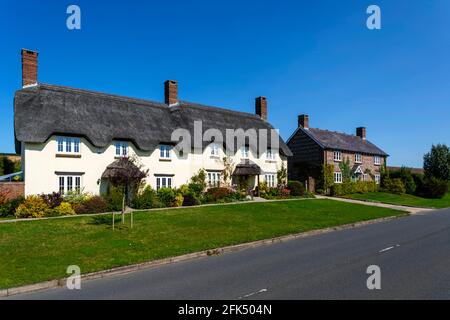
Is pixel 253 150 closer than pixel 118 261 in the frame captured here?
No

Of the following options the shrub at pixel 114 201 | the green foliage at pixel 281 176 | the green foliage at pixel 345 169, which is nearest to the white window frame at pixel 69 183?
the shrub at pixel 114 201

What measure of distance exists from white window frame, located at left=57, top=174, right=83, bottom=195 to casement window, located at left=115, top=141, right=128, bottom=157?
9.81 feet

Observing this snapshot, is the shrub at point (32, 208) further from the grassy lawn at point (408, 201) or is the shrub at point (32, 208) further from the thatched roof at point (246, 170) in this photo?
the grassy lawn at point (408, 201)

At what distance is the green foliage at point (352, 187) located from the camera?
126 ft

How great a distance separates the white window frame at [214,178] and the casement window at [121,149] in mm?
7283

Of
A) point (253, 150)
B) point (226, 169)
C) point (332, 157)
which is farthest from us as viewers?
point (332, 157)

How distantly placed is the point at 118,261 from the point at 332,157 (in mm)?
34461

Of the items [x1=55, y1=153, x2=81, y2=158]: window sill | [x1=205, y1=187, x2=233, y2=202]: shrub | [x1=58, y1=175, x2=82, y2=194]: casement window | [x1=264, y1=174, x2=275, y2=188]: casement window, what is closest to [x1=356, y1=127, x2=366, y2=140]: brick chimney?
[x1=264, y1=174, x2=275, y2=188]: casement window

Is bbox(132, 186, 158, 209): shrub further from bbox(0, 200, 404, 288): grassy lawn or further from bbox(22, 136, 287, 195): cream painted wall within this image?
bbox(22, 136, 287, 195): cream painted wall

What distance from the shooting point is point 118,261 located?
10.2 m

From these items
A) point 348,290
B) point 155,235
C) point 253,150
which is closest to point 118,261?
point 155,235

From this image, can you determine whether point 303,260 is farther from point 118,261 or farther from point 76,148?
point 76,148

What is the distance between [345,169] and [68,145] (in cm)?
3068

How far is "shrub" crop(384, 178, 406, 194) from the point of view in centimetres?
4338
